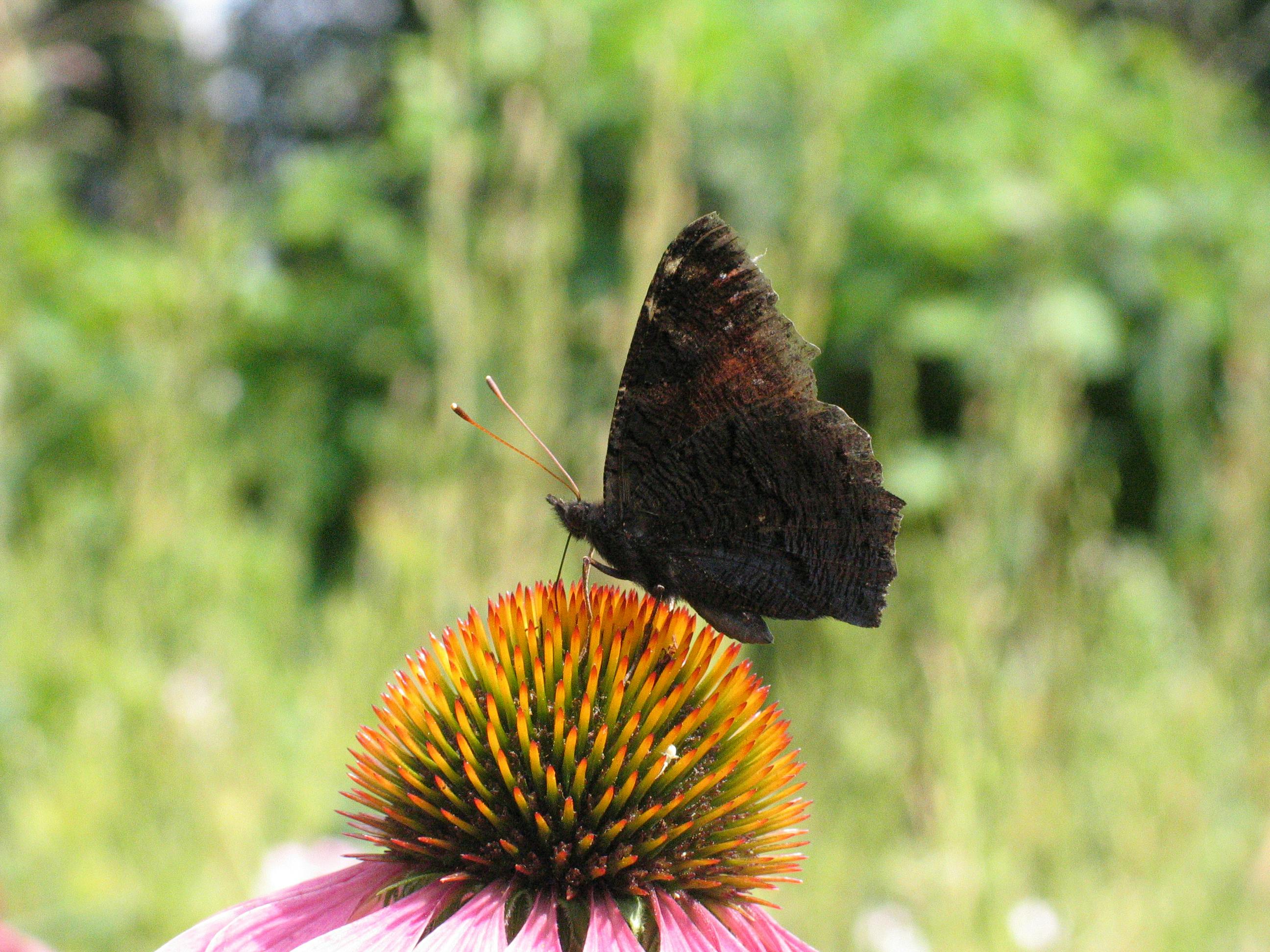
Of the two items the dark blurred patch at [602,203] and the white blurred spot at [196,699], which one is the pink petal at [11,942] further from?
the dark blurred patch at [602,203]

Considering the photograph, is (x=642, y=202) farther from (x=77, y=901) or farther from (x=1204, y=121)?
(x=1204, y=121)

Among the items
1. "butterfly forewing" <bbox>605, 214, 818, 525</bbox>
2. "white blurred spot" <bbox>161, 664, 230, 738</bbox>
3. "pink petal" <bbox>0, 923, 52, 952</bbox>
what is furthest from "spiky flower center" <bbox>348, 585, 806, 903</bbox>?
"white blurred spot" <bbox>161, 664, 230, 738</bbox>

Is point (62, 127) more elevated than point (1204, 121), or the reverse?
point (62, 127)

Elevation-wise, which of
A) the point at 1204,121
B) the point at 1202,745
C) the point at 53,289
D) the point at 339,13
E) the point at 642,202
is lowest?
the point at 1202,745

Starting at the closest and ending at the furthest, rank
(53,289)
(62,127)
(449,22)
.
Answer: (449,22) < (53,289) < (62,127)

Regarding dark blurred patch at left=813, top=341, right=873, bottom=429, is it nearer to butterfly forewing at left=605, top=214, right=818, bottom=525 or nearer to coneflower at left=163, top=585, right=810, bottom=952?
butterfly forewing at left=605, top=214, right=818, bottom=525

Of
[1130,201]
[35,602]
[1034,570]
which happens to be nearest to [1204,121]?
[1130,201]

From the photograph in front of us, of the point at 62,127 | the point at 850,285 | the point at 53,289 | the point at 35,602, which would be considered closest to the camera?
the point at 35,602
